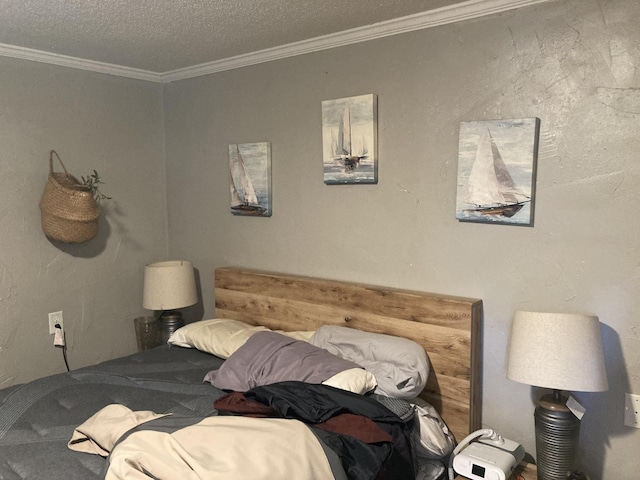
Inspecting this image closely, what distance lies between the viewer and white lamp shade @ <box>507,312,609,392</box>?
1.67 m

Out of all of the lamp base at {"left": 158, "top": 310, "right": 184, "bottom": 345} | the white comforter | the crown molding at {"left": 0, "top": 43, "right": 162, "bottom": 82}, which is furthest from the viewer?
the lamp base at {"left": 158, "top": 310, "right": 184, "bottom": 345}

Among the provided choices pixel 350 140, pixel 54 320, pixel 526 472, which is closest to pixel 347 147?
pixel 350 140

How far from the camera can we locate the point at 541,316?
1728 mm

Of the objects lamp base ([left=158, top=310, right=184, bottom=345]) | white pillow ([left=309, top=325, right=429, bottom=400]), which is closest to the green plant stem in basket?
lamp base ([left=158, top=310, right=184, bottom=345])

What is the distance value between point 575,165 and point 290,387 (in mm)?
1286

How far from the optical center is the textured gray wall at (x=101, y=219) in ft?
8.85

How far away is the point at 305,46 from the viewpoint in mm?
2545

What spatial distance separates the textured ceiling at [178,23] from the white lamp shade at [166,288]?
1174mm

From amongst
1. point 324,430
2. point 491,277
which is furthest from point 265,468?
point 491,277

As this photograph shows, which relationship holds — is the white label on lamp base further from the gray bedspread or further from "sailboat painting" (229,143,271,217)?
"sailboat painting" (229,143,271,217)

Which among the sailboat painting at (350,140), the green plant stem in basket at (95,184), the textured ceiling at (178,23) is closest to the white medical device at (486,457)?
the sailboat painting at (350,140)

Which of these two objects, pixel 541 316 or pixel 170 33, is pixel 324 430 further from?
Result: pixel 170 33

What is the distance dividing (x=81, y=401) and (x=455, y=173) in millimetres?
1752

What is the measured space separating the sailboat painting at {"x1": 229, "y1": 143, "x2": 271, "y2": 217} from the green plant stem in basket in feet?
2.45
